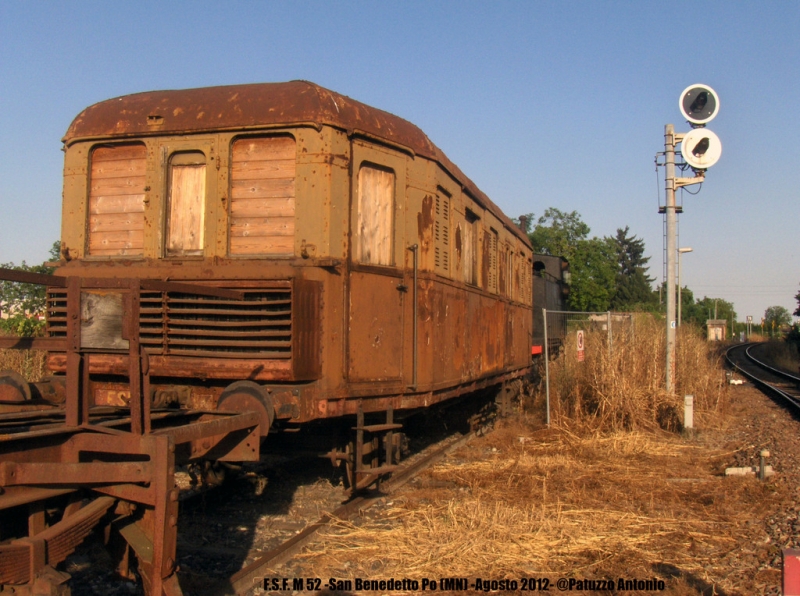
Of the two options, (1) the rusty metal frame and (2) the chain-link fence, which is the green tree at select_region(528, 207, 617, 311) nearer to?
(2) the chain-link fence

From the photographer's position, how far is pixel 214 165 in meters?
6.14

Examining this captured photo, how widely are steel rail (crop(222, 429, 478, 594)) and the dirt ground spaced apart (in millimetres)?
94

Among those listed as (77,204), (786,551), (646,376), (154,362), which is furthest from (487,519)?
(646,376)

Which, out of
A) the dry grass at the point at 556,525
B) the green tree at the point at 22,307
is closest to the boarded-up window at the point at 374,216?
the dry grass at the point at 556,525

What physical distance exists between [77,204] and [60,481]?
11.3 ft

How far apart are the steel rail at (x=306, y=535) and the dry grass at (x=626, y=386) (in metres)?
3.60

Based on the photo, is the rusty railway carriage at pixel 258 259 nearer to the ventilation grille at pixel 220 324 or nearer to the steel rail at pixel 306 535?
the ventilation grille at pixel 220 324

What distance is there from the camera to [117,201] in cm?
638

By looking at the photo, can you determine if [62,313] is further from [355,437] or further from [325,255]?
[355,437]

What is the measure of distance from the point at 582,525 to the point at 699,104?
862cm

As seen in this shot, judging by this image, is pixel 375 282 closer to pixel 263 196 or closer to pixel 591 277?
pixel 263 196

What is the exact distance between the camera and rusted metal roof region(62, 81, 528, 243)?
238 inches

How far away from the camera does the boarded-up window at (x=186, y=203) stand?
6215 mm

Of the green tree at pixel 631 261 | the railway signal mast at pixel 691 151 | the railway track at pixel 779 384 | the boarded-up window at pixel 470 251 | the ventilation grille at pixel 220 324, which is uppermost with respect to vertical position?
the green tree at pixel 631 261
